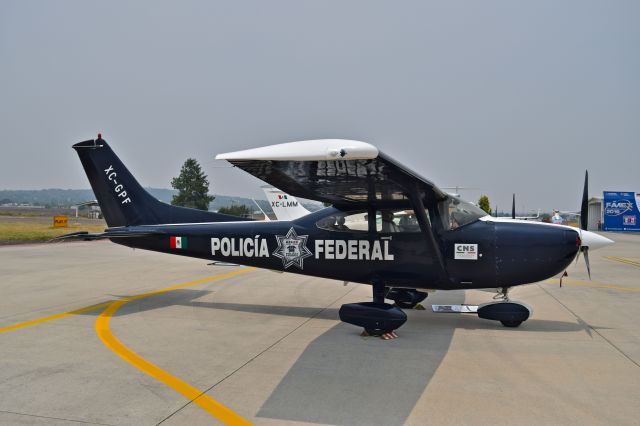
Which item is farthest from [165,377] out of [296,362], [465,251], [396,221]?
[465,251]

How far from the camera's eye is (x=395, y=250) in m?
7.19

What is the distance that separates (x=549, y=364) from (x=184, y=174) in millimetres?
79928

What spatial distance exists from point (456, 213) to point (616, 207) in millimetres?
55497

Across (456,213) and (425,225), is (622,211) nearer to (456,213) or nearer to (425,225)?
(456,213)

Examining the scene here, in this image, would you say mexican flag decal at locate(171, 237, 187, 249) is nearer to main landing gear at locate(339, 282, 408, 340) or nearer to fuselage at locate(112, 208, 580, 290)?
fuselage at locate(112, 208, 580, 290)

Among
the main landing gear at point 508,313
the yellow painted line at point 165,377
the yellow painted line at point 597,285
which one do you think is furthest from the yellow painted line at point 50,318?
the yellow painted line at point 597,285

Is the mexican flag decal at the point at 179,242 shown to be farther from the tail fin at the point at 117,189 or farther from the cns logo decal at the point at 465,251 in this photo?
the cns logo decal at the point at 465,251

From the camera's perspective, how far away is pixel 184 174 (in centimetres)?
8038

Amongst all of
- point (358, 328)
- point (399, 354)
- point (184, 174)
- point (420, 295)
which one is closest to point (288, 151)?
point (399, 354)

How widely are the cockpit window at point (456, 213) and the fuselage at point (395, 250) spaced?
97 millimetres

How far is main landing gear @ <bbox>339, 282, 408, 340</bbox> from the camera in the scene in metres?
6.40

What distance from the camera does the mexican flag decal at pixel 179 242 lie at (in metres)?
8.41

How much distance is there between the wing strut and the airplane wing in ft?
0.37

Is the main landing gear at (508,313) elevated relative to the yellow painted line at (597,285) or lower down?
elevated
